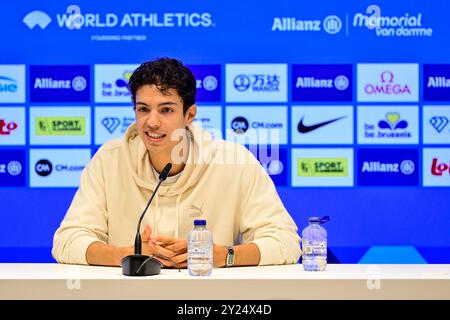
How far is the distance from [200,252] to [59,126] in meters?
2.66

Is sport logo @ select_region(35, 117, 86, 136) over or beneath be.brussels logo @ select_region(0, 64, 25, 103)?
beneath

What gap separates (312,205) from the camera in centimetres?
457

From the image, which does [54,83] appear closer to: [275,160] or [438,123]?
[275,160]

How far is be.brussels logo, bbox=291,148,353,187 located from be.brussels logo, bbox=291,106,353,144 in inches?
2.5

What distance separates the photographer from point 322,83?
457cm

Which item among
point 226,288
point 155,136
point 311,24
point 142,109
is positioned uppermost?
point 311,24

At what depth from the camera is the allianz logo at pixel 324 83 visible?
4.56 m

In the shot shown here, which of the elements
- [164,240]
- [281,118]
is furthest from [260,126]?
[164,240]

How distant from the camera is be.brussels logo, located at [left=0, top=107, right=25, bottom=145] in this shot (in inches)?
180

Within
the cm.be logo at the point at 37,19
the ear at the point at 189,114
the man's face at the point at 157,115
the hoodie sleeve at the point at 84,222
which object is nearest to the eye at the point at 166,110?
the man's face at the point at 157,115

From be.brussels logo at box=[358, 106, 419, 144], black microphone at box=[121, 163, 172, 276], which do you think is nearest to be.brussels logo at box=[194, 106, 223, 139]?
be.brussels logo at box=[358, 106, 419, 144]

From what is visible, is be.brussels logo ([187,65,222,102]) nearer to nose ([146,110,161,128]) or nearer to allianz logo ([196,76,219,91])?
allianz logo ([196,76,219,91])

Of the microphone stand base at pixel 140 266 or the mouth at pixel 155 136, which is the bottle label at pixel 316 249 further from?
the mouth at pixel 155 136
